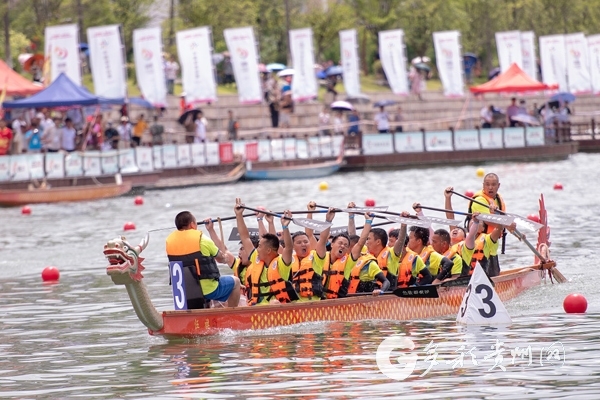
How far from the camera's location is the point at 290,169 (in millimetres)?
44594

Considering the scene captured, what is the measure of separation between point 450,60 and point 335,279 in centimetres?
3655

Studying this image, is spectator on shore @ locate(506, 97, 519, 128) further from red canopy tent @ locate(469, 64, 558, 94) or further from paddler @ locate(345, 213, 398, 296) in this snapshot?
paddler @ locate(345, 213, 398, 296)

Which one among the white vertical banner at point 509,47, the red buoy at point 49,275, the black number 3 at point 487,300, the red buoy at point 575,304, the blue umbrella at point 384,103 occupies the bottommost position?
the red buoy at point 575,304

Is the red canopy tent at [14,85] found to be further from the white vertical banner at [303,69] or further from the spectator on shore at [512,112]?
the spectator on shore at [512,112]

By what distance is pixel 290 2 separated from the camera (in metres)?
59.8

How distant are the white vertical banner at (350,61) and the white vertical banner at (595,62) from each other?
12392 millimetres

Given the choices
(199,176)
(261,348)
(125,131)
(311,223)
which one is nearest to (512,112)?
(199,176)

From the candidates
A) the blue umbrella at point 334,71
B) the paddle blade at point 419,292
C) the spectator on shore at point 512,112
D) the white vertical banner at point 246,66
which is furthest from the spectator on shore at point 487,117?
the paddle blade at point 419,292

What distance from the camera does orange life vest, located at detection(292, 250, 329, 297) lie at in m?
17.3

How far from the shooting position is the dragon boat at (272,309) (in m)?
15.2

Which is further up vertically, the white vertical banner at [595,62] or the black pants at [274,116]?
the white vertical banner at [595,62]

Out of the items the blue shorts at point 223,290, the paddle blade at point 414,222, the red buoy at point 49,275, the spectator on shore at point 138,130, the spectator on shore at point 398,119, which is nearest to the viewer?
the blue shorts at point 223,290

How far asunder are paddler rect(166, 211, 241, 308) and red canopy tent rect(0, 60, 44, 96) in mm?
24038

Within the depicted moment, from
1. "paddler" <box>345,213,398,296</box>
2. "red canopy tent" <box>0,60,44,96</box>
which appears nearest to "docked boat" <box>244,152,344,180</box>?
"red canopy tent" <box>0,60,44,96</box>
